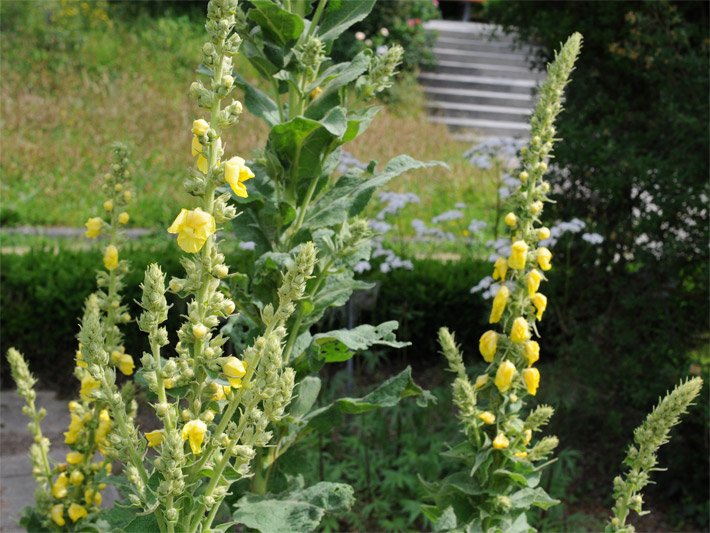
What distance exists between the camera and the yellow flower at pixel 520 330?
1909 millimetres

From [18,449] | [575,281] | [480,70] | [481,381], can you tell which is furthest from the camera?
[480,70]

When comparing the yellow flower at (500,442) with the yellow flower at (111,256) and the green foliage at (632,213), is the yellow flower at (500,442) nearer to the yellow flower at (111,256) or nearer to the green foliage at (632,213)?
A: the yellow flower at (111,256)

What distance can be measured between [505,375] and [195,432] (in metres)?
0.79

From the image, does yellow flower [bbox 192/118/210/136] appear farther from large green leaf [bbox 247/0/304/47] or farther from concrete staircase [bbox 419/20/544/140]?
concrete staircase [bbox 419/20/544/140]

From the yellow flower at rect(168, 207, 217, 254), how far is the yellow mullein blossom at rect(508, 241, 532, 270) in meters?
0.78

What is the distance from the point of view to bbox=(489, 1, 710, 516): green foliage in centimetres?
418

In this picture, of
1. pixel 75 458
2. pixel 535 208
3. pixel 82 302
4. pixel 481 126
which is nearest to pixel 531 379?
pixel 535 208

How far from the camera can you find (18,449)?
466 cm

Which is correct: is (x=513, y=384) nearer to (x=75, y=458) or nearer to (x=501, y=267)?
(x=501, y=267)

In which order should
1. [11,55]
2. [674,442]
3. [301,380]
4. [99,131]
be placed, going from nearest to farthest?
[301,380]
[674,442]
[99,131]
[11,55]

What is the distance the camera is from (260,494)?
219cm

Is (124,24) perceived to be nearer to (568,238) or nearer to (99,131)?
(99,131)

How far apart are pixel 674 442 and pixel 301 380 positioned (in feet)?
8.85

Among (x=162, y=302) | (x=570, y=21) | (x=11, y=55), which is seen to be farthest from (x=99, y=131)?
(x=162, y=302)
